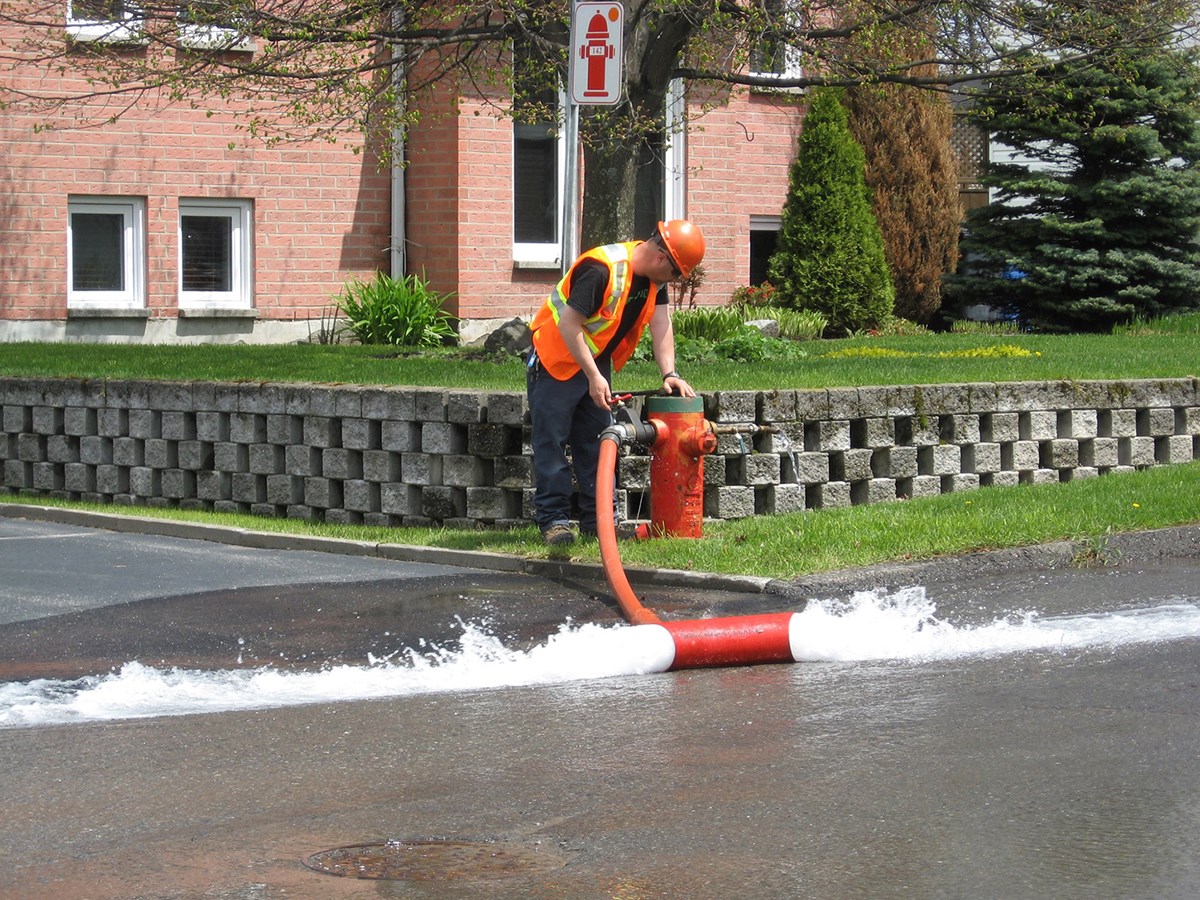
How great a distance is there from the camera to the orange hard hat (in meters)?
8.91

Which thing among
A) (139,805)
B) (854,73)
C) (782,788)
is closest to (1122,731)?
(782,788)

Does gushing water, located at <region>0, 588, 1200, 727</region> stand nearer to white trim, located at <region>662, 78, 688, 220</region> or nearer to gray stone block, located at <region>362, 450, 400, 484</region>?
gray stone block, located at <region>362, 450, 400, 484</region>

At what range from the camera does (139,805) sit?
4879 mm

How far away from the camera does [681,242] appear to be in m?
8.91

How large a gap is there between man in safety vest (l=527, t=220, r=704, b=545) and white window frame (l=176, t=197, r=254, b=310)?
11179 millimetres

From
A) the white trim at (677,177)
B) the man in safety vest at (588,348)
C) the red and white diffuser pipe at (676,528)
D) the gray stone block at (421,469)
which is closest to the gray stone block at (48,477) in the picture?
the gray stone block at (421,469)

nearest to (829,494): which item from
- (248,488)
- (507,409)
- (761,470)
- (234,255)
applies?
(761,470)

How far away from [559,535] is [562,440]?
0.50 metres

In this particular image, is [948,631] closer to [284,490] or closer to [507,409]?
[507,409]

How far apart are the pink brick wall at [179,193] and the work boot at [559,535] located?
1107 centimetres

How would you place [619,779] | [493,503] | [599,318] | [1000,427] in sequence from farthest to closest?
[1000,427] → [493,503] → [599,318] → [619,779]

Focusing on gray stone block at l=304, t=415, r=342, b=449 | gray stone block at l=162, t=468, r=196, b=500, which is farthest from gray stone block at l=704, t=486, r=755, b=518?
gray stone block at l=162, t=468, r=196, b=500

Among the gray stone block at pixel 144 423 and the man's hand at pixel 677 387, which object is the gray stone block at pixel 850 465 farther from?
the gray stone block at pixel 144 423

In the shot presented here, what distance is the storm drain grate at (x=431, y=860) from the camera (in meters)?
4.27
